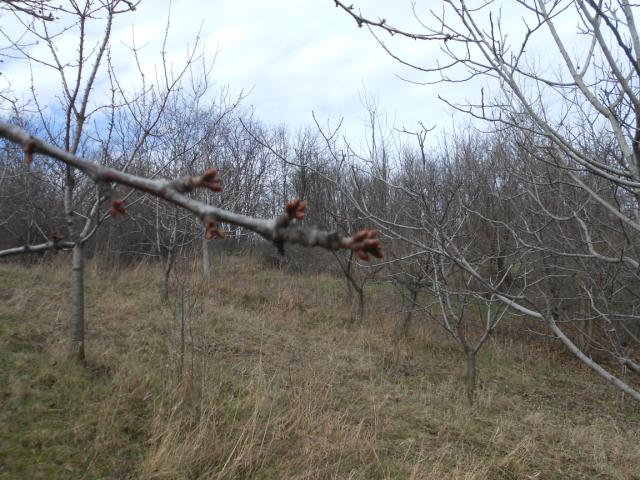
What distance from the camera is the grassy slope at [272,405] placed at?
3.73 meters

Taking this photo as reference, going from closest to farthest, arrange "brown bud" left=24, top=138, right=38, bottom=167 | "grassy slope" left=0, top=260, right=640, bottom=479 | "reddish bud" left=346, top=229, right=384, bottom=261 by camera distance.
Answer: "reddish bud" left=346, top=229, right=384, bottom=261 < "brown bud" left=24, top=138, right=38, bottom=167 < "grassy slope" left=0, top=260, right=640, bottom=479

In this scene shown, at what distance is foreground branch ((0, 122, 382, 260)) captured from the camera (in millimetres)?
587

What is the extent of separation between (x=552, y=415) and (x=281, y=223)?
25.0ft

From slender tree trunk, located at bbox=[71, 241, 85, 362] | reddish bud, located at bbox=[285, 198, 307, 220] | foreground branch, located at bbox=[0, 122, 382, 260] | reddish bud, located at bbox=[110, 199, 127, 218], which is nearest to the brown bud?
foreground branch, located at bbox=[0, 122, 382, 260]

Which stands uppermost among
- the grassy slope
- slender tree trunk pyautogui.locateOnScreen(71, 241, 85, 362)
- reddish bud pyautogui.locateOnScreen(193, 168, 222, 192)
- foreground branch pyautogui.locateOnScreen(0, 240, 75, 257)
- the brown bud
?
the brown bud

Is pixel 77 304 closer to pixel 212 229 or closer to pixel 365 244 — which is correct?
pixel 212 229

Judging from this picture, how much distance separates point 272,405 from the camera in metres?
4.72

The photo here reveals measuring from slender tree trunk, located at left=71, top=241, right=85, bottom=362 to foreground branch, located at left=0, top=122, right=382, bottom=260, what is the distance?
15.1ft

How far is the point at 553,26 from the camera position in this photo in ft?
7.68

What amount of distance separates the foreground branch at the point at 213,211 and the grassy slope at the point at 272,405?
3176 millimetres

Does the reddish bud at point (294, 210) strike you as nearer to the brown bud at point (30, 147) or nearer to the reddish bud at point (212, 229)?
the reddish bud at point (212, 229)

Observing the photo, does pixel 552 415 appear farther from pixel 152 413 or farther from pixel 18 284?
pixel 18 284

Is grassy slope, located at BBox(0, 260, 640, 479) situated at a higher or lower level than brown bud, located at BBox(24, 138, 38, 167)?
lower

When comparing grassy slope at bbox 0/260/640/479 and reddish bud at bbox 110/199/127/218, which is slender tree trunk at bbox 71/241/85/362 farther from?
reddish bud at bbox 110/199/127/218
